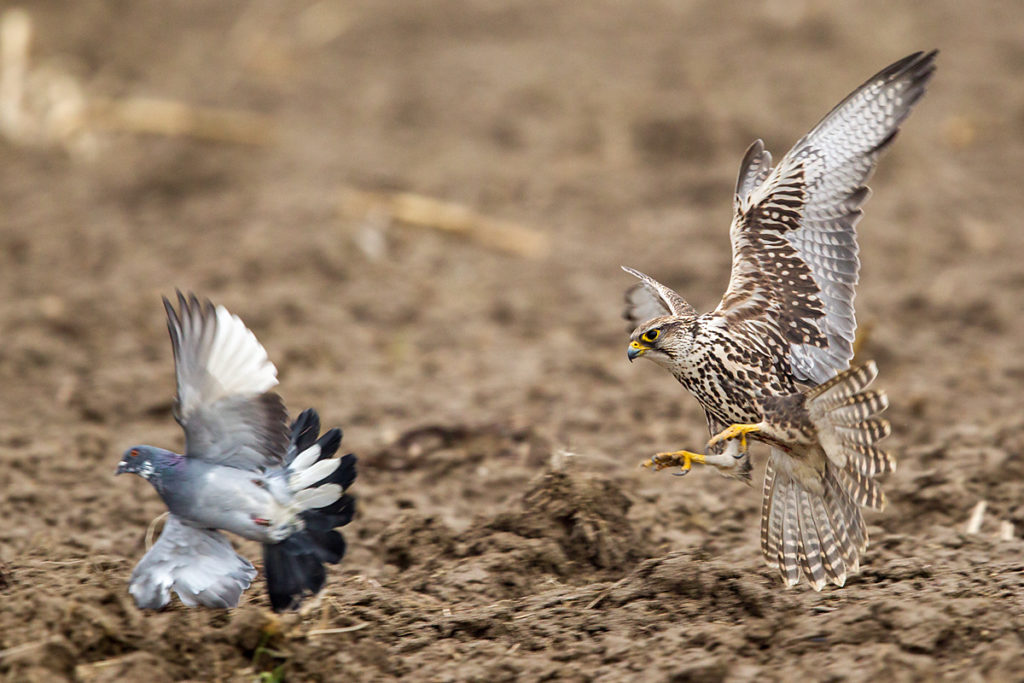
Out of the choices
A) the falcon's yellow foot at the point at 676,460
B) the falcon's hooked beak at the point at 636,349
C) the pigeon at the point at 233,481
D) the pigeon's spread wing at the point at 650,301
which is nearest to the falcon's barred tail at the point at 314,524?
the pigeon at the point at 233,481

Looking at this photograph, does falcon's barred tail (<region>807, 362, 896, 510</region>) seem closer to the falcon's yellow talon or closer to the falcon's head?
the falcon's yellow talon

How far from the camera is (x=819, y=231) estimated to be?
4867 millimetres

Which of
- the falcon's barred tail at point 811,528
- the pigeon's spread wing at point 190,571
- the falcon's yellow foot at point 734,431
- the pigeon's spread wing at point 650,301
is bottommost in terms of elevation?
the falcon's barred tail at point 811,528

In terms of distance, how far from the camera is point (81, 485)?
611cm

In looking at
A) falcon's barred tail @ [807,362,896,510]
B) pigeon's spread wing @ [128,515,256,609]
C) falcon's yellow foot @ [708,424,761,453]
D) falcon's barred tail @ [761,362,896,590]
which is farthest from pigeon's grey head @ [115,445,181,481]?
falcon's barred tail @ [807,362,896,510]

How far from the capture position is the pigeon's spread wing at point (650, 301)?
16.7ft

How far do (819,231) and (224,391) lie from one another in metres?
2.52

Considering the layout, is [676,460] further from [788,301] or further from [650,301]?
[650,301]

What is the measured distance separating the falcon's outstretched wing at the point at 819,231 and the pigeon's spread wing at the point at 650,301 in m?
0.28

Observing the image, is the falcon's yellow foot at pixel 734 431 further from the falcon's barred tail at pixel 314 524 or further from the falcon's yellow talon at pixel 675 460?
the falcon's barred tail at pixel 314 524

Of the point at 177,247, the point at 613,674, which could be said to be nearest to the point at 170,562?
the point at 613,674

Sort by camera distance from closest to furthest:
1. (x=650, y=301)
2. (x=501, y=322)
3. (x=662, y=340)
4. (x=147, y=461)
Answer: (x=147, y=461) < (x=662, y=340) < (x=650, y=301) < (x=501, y=322)

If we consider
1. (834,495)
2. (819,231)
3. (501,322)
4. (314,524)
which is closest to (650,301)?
(819,231)

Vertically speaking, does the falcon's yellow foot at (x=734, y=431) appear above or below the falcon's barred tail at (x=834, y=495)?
above
